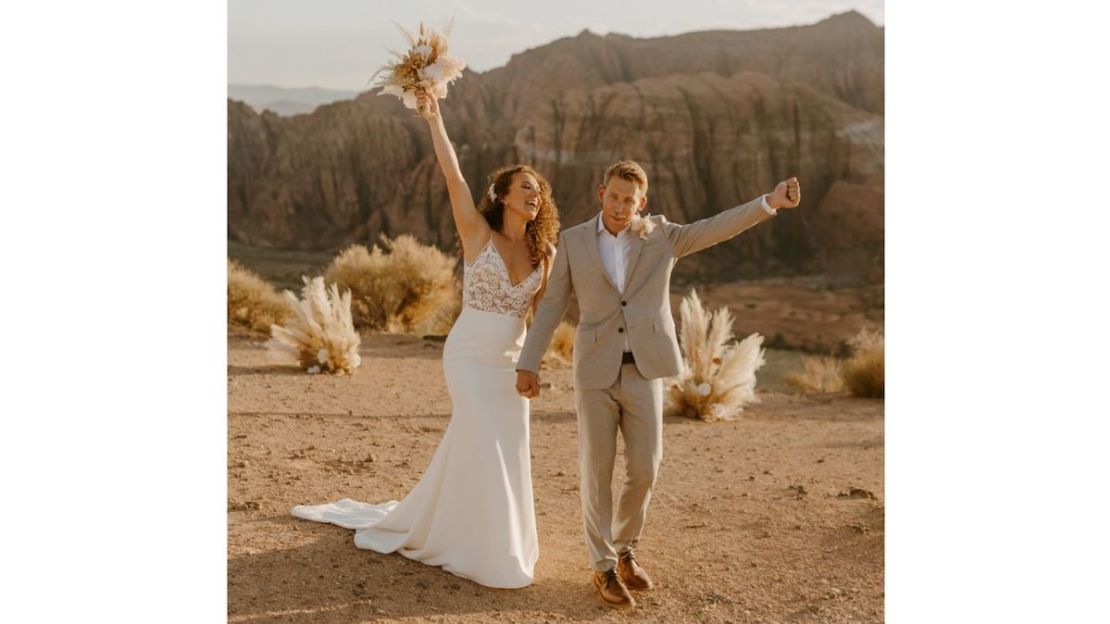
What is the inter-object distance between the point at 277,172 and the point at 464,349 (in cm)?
4603

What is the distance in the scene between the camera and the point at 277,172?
48.9m

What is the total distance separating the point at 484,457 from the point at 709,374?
17.2 feet

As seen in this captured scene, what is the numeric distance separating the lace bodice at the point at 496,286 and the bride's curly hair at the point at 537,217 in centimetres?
8

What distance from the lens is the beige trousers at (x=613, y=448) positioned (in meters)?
4.56

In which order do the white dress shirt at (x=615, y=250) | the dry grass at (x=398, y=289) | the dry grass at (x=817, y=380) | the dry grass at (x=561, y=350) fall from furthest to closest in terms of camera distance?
the dry grass at (x=398, y=289) → the dry grass at (x=817, y=380) → the dry grass at (x=561, y=350) → the white dress shirt at (x=615, y=250)

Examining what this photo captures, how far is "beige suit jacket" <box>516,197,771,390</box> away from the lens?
14.9ft

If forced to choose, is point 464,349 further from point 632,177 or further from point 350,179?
point 350,179

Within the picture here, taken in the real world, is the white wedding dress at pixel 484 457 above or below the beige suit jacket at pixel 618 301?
below

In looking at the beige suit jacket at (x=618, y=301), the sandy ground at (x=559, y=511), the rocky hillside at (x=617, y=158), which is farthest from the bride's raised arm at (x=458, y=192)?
the rocky hillside at (x=617, y=158)

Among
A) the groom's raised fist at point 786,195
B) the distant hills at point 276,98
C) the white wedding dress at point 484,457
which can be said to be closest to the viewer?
the groom's raised fist at point 786,195

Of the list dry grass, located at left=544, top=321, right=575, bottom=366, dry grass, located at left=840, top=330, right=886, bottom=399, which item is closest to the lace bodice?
dry grass, located at left=544, top=321, right=575, bottom=366

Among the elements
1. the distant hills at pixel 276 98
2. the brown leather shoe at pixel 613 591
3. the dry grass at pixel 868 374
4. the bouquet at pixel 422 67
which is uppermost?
the distant hills at pixel 276 98

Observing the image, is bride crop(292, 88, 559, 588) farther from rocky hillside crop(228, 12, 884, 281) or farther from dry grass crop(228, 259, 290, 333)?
rocky hillside crop(228, 12, 884, 281)

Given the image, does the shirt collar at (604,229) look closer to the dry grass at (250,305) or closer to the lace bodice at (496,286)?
the lace bodice at (496,286)
